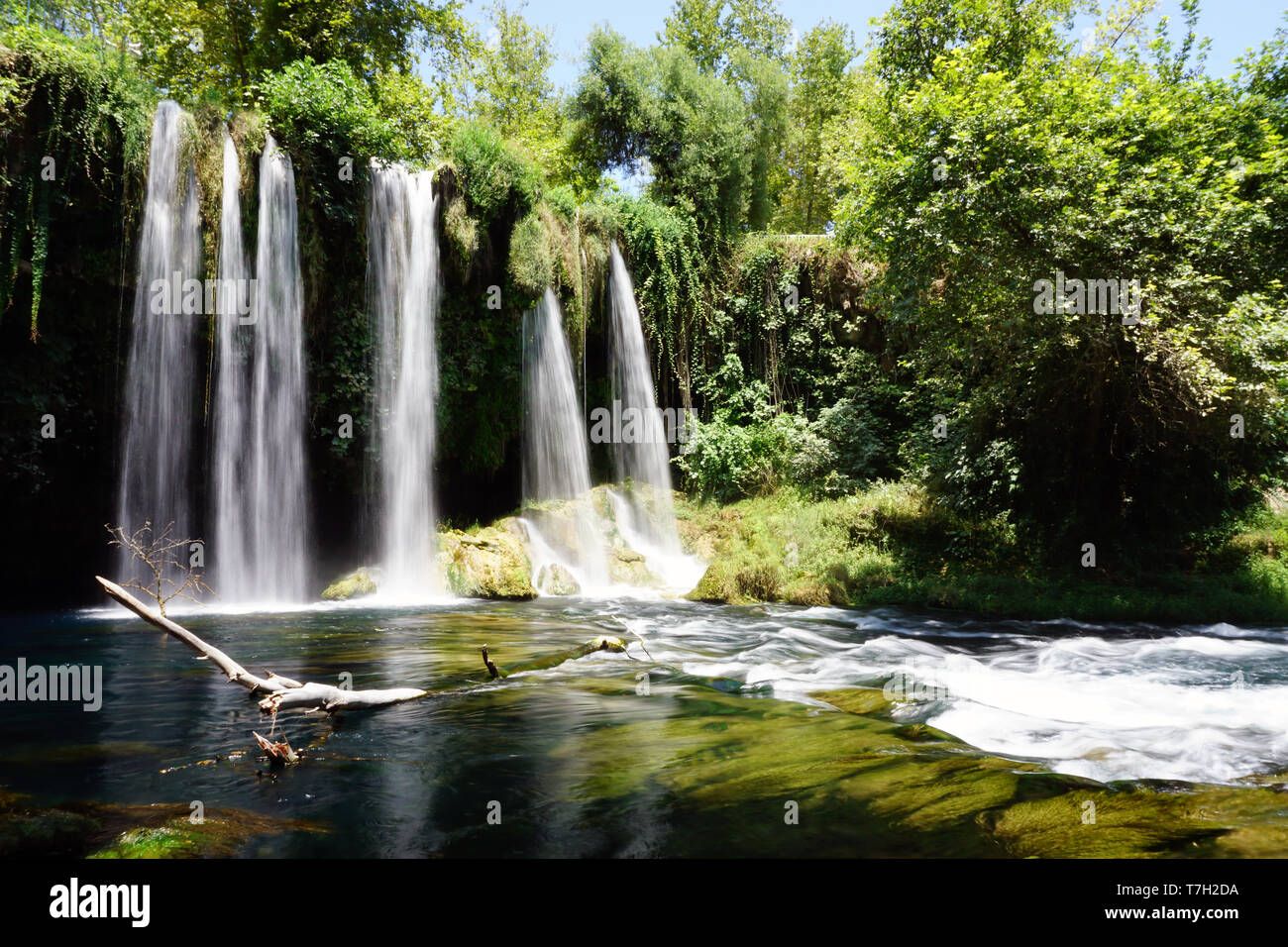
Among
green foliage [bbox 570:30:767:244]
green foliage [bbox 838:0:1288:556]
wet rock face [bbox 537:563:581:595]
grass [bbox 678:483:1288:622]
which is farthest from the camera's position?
green foliage [bbox 570:30:767:244]

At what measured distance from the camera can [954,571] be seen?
529 inches

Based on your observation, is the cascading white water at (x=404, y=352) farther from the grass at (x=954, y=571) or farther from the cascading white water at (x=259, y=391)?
the grass at (x=954, y=571)

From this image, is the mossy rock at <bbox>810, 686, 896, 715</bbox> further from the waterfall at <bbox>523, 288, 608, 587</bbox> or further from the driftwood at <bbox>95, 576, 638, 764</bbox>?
the waterfall at <bbox>523, 288, 608, 587</bbox>

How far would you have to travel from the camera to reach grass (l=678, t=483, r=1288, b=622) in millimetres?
11359

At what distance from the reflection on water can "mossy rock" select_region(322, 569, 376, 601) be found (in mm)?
3698

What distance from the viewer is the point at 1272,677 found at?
7066 millimetres

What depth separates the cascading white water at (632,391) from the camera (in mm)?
20203

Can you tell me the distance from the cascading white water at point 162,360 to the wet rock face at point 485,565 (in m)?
5.10

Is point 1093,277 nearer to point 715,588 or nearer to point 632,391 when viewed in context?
point 715,588

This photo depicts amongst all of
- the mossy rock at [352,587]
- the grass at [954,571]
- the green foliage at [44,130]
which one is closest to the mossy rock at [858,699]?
the grass at [954,571]

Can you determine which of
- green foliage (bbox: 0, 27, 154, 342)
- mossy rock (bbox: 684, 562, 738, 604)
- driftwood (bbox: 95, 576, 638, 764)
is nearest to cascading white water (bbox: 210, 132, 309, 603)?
green foliage (bbox: 0, 27, 154, 342)
